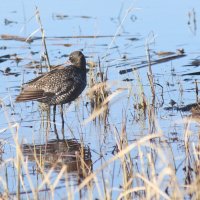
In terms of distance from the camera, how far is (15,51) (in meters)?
14.6

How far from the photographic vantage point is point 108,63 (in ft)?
43.4

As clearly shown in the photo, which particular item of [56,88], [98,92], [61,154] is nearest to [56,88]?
[56,88]

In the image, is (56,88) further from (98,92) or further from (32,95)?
(98,92)

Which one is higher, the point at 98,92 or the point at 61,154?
the point at 98,92

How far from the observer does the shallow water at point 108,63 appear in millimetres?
9531

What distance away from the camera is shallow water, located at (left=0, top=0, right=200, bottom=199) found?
953 centimetres

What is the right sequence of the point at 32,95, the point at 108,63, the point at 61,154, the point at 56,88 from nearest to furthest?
the point at 61,154 → the point at 32,95 → the point at 56,88 → the point at 108,63

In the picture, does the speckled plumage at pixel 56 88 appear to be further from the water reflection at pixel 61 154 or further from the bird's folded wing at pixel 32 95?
the water reflection at pixel 61 154

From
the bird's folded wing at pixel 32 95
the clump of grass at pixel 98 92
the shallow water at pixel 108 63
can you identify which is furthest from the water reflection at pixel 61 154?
the bird's folded wing at pixel 32 95

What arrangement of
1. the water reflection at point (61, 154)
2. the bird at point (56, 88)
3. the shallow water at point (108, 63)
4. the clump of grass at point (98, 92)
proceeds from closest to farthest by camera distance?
the water reflection at point (61, 154) → the shallow water at point (108, 63) → the clump of grass at point (98, 92) → the bird at point (56, 88)

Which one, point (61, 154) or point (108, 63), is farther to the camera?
point (108, 63)

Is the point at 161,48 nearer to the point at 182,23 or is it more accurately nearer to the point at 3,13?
the point at 182,23

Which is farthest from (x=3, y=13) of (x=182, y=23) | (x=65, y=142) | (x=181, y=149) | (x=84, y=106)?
(x=181, y=149)

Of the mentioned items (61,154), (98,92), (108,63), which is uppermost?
(108,63)
